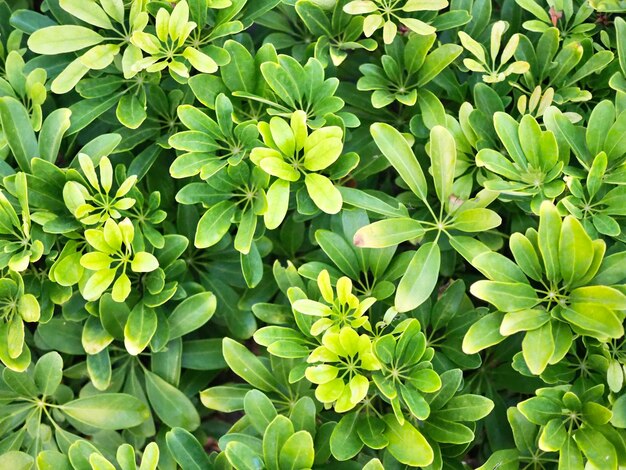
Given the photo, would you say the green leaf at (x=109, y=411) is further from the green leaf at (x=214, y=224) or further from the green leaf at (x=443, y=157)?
the green leaf at (x=443, y=157)

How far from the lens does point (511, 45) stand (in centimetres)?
139

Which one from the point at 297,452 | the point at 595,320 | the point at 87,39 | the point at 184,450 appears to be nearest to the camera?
the point at 595,320

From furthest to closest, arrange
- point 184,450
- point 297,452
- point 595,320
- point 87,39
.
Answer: point 87,39 < point 184,450 < point 297,452 < point 595,320

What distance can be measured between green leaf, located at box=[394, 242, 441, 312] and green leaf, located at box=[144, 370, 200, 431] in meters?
0.57

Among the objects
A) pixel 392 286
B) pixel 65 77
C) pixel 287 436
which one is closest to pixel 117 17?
pixel 65 77

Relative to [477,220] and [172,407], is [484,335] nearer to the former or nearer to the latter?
[477,220]

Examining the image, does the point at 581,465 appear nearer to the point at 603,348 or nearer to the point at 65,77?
A: the point at 603,348

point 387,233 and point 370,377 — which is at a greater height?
point 387,233

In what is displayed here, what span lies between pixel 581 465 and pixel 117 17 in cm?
131

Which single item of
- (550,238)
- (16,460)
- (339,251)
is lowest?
(16,460)

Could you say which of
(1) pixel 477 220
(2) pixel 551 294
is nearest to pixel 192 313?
(1) pixel 477 220

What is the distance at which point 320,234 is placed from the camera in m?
1.40

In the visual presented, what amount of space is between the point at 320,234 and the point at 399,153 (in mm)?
238

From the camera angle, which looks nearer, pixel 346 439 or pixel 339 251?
pixel 346 439
